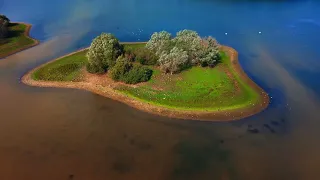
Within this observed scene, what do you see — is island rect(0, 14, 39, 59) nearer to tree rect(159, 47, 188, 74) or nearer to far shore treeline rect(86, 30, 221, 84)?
far shore treeline rect(86, 30, 221, 84)

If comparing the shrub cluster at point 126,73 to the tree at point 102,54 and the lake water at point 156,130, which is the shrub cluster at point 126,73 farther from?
the lake water at point 156,130

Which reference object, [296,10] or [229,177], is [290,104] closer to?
[229,177]

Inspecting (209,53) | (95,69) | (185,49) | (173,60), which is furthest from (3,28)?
(209,53)

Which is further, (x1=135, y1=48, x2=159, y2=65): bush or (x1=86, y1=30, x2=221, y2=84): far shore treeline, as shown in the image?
(x1=135, y1=48, x2=159, y2=65): bush

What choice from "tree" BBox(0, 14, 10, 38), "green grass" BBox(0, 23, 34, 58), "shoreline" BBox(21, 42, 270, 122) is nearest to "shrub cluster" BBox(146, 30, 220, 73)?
"shoreline" BBox(21, 42, 270, 122)

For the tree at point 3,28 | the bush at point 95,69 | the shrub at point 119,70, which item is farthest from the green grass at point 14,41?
the shrub at point 119,70

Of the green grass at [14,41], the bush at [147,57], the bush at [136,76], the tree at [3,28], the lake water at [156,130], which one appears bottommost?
the lake water at [156,130]
